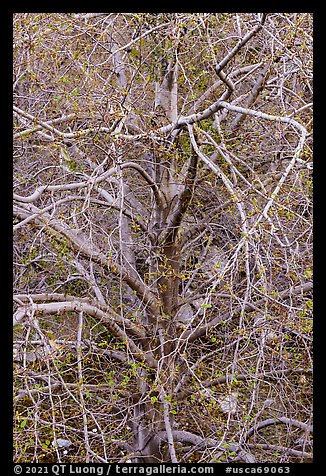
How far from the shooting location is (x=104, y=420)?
4254 mm

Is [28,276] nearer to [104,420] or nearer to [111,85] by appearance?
[104,420]

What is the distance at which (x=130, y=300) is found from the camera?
17.1 feet

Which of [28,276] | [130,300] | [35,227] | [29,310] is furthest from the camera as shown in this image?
[130,300]

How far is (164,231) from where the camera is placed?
186 inches

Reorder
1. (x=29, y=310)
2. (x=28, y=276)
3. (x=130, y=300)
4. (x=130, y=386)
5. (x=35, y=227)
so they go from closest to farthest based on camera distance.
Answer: (x=29, y=310)
(x=35, y=227)
(x=28, y=276)
(x=130, y=386)
(x=130, y=300)

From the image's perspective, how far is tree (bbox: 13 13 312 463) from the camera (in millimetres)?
3389

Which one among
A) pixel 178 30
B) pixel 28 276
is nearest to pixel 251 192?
pixel 178 30

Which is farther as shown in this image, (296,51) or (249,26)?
(249,26)

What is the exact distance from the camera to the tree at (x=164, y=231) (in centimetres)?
339

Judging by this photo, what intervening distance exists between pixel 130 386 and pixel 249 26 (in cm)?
282

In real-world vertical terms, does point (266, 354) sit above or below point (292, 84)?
below

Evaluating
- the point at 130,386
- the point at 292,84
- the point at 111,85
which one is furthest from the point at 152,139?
the point at 130,386

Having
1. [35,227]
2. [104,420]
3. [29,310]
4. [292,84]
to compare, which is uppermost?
[292,84]

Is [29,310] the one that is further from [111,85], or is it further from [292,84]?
[292,84]
